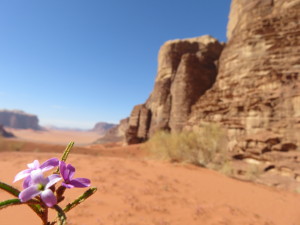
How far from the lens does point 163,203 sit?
13.8 ft

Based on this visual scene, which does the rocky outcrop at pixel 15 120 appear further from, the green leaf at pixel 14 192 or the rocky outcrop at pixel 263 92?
the green leaf at pixel 14 192

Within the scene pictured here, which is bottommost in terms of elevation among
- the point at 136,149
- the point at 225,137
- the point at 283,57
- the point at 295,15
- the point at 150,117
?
the point at 136,149

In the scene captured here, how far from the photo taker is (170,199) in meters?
4.47

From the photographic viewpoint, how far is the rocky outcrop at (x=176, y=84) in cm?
2198

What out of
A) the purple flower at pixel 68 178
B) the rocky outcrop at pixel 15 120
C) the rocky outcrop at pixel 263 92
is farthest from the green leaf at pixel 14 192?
the rocky outcrop at pixel 15 120

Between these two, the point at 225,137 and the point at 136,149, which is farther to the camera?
the point at 136,149

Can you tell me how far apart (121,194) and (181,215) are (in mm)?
1510

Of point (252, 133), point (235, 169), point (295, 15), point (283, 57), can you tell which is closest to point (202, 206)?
point (235, 169)

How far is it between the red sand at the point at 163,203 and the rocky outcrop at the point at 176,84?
1547 cm

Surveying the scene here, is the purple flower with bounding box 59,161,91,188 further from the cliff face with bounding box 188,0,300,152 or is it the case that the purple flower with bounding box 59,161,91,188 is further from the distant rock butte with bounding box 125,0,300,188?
the cliff face with bounding box 188,0,300,152

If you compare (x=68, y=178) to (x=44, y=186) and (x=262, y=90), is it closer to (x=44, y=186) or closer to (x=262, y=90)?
(x=44, y=186)

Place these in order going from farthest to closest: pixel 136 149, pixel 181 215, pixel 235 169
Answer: pixel 136 149 → pixel 235 169 → pixel 181 215

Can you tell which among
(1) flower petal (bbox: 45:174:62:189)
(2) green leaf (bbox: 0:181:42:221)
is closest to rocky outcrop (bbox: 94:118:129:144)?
(2) green leaf (bbox: 0:181:42:221)

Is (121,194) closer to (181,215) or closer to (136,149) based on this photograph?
(181,215)
